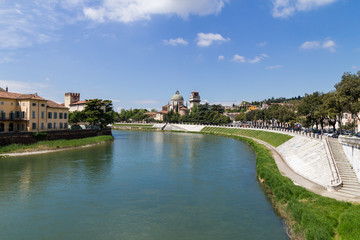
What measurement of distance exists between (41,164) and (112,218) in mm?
26673

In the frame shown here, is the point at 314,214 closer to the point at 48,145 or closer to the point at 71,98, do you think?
the point at 48,145

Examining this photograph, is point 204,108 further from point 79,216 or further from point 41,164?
point 79,216

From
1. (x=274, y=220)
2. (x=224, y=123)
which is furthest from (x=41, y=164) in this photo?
(x=224, y=123)

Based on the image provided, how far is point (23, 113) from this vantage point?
181 ft

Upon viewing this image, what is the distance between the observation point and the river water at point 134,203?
17797mm

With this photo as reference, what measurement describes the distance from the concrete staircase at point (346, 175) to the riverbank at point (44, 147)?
52.1 m

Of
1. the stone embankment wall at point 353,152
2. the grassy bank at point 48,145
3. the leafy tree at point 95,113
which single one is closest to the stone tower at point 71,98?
the leafy tree at point 95,113

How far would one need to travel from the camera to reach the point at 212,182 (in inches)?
1195

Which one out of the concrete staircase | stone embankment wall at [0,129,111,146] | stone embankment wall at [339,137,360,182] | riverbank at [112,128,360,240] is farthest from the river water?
stone embankment wall at [0,129,111,146]

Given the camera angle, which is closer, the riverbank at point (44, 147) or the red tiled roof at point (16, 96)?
the riverbank at point (44, 147)

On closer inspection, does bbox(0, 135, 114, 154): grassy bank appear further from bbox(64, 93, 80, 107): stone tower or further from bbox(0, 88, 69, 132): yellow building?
bbox(64, 93, 80, 107): stone tower

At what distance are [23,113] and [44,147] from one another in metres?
9.47

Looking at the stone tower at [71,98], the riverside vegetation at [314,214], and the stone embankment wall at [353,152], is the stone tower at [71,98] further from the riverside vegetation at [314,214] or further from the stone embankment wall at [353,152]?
the stone embankment wall at [353,152]

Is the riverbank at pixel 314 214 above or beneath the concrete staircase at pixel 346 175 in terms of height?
beneath
